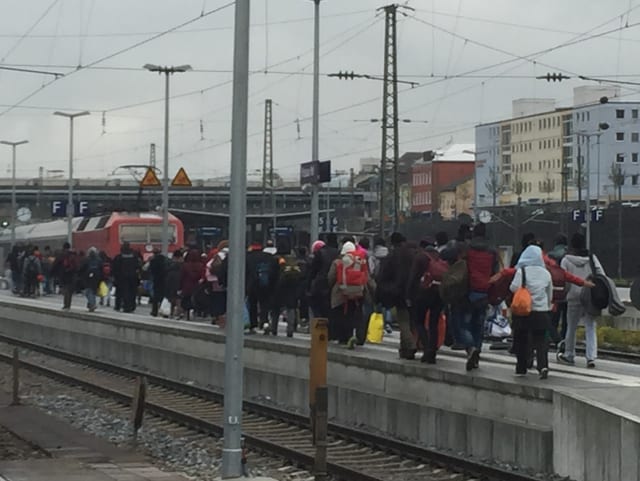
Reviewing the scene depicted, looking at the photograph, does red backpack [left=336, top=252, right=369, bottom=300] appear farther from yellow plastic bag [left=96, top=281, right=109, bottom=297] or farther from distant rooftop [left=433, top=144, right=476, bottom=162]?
distant rooftop [left=433, top=144, right=476, bottom=162]

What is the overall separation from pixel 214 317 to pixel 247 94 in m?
15.8

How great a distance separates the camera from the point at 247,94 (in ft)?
47.6

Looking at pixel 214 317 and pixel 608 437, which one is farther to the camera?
pixel 214 317

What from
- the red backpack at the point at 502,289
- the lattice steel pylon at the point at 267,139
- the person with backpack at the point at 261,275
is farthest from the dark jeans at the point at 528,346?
the lattice steel pylon at the point at 267,139

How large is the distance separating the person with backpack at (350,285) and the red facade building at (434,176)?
103 metres

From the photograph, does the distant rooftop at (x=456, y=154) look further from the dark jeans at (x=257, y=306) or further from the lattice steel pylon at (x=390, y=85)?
the dark jeans at (x=257, y=306)

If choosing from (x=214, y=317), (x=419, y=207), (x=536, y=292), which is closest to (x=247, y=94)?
(x=536, y=292)

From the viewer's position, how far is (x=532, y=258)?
650 inches

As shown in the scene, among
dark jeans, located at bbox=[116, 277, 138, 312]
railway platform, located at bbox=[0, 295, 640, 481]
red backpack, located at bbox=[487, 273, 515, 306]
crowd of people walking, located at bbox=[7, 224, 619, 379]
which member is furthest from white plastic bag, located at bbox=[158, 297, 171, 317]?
red backpack, located at bbox=[487, 273, 515, 306]

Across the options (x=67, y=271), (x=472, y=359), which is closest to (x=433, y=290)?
(x=472, y=359)

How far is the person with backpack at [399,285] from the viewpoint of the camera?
62.2 feet

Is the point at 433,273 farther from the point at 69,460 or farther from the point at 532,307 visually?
the point at 69,460

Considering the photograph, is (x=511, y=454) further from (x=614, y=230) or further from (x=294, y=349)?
(x=614, y=230)

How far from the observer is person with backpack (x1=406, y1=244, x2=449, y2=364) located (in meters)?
18.3
